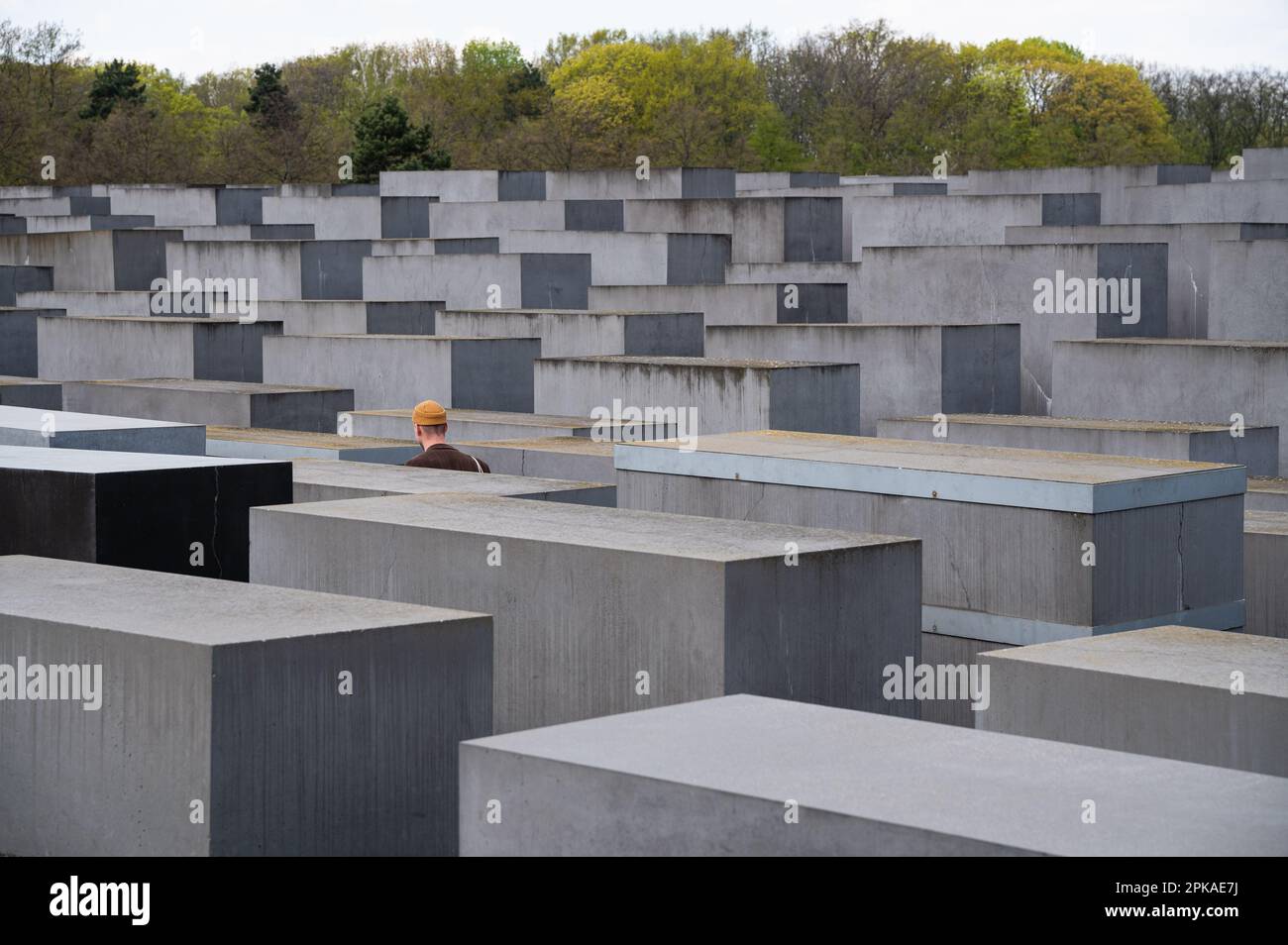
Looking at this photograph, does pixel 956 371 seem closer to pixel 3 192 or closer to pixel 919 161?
pixel 3 192

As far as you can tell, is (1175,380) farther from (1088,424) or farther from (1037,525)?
(1037,525)

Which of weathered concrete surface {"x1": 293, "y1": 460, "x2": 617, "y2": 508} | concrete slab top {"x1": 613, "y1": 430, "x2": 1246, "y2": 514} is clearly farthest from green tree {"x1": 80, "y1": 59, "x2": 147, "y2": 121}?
concrete slab top {"x1": 613, "y1": 430, "x2": 1246, "y2": 514}

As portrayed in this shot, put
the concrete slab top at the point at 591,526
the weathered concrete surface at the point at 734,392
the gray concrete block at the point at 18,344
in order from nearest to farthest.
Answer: the concrete slab top at the point at 591,526, the weathered concrete surface at the point at 734,392, the gray concrete block at the point at 18,344

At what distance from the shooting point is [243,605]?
17.3 feet

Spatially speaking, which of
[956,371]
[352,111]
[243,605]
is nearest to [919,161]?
[352,111]

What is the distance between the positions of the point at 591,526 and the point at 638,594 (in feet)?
2.57

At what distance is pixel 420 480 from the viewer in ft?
28.3

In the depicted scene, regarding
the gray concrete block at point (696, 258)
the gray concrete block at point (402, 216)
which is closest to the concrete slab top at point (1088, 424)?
the gray concrete block at point (696, 258)

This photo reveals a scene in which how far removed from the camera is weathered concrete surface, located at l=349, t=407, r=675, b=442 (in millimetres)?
12829

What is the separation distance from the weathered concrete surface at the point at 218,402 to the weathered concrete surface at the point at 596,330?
3064mm

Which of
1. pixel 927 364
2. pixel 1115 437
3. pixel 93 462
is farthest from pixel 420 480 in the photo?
pixel 927 364

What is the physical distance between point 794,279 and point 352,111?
158ft

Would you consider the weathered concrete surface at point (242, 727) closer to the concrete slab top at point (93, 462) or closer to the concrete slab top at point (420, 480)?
the concrete slab top at point (93, 462)

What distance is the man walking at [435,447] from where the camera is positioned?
30.5ft
